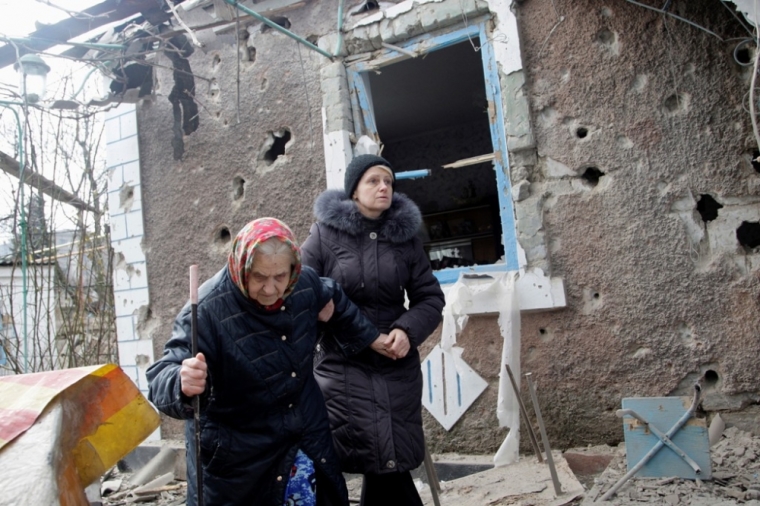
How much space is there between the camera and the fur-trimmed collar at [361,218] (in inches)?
101

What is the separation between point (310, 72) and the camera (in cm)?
445

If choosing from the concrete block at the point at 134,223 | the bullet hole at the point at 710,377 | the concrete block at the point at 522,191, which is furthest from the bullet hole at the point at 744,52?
the concrete block at the point at 134,223

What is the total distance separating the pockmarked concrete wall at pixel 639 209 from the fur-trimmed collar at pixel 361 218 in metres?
1.29

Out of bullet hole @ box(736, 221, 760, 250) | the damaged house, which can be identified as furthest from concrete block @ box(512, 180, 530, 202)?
bullet hole @ box(736, 221, 760, 250)

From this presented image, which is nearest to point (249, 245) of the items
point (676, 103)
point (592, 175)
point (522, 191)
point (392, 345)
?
point (392, 345)

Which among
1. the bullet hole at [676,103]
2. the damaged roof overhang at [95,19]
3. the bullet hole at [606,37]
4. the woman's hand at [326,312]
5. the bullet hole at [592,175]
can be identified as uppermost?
the damaged roof overhang at [95,19]

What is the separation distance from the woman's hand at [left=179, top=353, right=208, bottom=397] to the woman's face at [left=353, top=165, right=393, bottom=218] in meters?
1.08

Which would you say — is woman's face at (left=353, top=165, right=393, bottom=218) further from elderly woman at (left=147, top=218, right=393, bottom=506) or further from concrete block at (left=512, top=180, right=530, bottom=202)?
concrete block at (left=512, top=180, right=530, bottom=202)

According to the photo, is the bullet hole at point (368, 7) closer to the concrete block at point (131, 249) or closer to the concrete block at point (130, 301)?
the concrete block at point (131, 249)

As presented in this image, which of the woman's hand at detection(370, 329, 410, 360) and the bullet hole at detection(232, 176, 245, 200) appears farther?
the bullet hole at detection(232, 176, 245, 200)

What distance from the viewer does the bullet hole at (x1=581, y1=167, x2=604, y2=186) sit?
11.9 feet

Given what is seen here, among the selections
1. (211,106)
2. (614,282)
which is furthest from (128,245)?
(614,282)

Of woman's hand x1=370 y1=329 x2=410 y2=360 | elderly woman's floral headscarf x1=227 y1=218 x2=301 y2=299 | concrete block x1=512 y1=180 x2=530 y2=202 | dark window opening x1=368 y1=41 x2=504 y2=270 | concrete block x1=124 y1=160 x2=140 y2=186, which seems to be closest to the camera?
elderly woman's floral headscarf x1=227 y1=218 x2=301 y2=299

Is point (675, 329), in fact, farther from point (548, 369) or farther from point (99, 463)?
point (99, 463)
